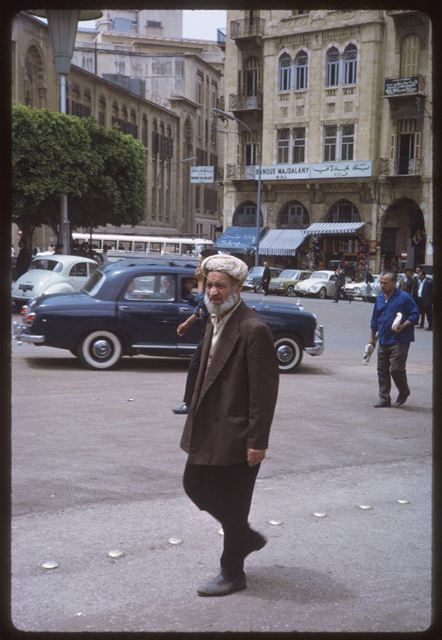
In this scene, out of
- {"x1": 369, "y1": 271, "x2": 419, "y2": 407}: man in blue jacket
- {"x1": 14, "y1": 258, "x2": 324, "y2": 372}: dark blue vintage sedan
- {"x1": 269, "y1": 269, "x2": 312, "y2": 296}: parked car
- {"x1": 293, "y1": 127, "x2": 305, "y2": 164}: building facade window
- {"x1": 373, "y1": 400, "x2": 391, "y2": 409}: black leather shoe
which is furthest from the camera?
{"x1": 293, "y1": 127, "x2": 305, "y2": 164}: building facade window

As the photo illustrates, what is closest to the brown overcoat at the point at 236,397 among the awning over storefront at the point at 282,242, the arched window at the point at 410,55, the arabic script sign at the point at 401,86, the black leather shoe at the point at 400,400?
the black leather shoe at the point at 400,400

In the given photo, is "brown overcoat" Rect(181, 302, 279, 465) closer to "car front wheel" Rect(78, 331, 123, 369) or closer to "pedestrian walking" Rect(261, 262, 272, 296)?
"car front wheel" Rect(78, 331, 123, 369)

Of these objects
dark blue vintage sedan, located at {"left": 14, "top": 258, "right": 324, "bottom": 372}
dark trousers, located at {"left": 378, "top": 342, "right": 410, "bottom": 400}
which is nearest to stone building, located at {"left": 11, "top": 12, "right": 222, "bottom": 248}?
dark blue vintage sedan, located at {"left": 14, "top": 258, "right": 324, "bottom": 372}

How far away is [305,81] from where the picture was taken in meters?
45.7

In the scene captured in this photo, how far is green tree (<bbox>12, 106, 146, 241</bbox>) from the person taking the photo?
28234 millimetres

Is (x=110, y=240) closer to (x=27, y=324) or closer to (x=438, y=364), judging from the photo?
(x=27, y=324)

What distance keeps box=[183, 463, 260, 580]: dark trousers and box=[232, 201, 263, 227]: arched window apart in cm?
4481

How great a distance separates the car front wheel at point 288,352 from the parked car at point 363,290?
927 inches

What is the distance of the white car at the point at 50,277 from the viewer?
19250mm

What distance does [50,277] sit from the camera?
1958 centimetres

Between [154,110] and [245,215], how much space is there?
2704cm

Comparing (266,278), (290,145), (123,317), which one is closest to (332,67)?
(290,145)

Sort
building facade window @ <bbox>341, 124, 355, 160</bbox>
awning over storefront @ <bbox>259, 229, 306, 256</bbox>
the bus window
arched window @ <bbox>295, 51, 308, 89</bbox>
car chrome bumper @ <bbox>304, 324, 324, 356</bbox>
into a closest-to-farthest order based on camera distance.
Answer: car chrome bumper @ <bbox>304, 324, 324, 356</bbox>
building facade window @ <bbox>341, 124, 355, 160</bbox>
arched window @ <bbox>295, 51, 308, 89</bbox>
awning over storefront @ <bbox>259, 229, 306, 256</bbox>
the bus window

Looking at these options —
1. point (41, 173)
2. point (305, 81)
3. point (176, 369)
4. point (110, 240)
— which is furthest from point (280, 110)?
point (176, 369)
